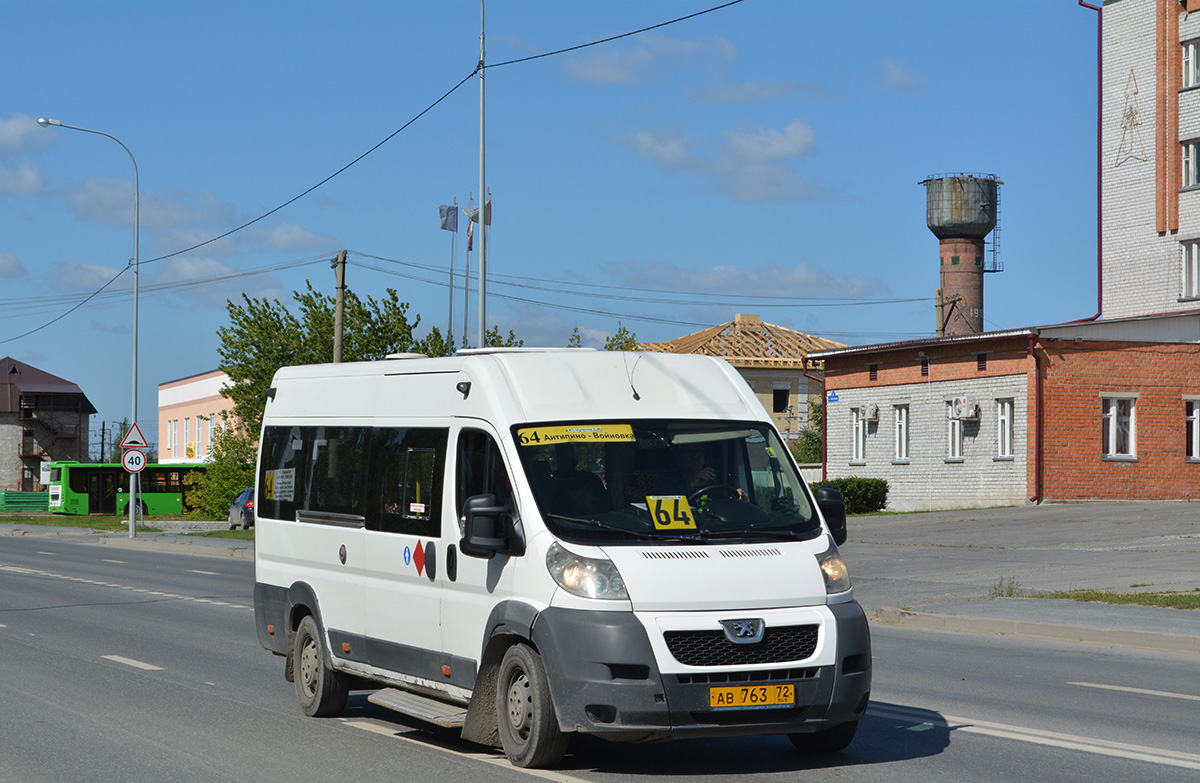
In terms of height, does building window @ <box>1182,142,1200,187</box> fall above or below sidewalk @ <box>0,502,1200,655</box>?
above

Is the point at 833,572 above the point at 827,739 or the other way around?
above

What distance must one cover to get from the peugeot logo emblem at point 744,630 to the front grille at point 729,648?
21 mm

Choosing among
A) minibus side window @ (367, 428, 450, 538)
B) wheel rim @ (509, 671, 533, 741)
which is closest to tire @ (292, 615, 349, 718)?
minibus side window @ (367, 428, 450, 538)

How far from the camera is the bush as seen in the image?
138ft

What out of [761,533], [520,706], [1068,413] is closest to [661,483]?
[761,533]

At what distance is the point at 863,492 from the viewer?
4256 cm

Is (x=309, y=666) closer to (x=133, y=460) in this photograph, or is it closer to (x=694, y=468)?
(x=694, y=468)

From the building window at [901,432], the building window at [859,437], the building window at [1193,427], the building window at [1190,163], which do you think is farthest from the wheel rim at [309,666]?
the building window at [1190,163]

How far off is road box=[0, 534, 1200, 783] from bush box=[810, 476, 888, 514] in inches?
1067

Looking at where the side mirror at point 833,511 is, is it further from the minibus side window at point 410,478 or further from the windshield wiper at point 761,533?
the minibus side window at point 410,478

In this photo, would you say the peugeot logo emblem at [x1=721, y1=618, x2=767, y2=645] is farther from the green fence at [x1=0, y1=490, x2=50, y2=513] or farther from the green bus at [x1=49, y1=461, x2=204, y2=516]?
the green fence at [x1=0, y1=490, x2=50, y2=513]

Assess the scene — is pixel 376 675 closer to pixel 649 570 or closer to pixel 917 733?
pixel 649 570

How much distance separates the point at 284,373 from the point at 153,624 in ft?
21.7

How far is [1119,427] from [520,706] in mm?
35577
